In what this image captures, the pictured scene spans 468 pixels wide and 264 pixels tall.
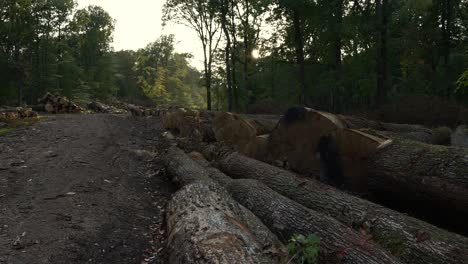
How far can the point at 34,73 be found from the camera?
1383 inches

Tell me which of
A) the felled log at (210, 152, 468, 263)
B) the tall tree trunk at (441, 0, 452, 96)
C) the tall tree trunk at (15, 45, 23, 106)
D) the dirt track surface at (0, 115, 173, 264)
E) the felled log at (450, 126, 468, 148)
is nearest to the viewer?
the felled log at (210, 152, 468, 263)

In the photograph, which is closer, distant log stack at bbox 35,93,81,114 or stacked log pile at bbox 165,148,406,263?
stacked log pile at bbox 165,148,406,263

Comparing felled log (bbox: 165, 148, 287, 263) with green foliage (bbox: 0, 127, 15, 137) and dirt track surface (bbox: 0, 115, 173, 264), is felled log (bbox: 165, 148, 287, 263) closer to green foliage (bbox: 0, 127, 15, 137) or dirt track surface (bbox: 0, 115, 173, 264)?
dirt track surface (bbox: 0, 115, 173, 264)

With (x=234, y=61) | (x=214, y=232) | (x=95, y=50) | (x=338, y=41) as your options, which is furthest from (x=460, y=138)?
(x=95, y=50)

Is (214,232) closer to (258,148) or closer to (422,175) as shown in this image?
(422,175)

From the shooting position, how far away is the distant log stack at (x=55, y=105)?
24.3m

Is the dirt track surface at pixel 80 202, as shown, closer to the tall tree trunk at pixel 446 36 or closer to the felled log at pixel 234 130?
the felled log at pixel 234 130

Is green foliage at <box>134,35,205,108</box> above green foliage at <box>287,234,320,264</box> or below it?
above

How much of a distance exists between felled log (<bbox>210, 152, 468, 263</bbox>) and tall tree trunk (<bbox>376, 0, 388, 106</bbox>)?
45.9 feet

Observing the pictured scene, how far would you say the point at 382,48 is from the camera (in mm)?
18469

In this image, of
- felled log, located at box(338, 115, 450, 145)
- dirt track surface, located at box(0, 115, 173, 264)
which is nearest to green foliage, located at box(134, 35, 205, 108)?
dirt track surface, located at box(0, 115, 173, 264)

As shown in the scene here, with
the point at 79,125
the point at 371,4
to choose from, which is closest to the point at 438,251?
the point at 79,125

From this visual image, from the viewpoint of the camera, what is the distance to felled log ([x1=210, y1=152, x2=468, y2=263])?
374 centimetres

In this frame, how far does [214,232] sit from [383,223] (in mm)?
2079
